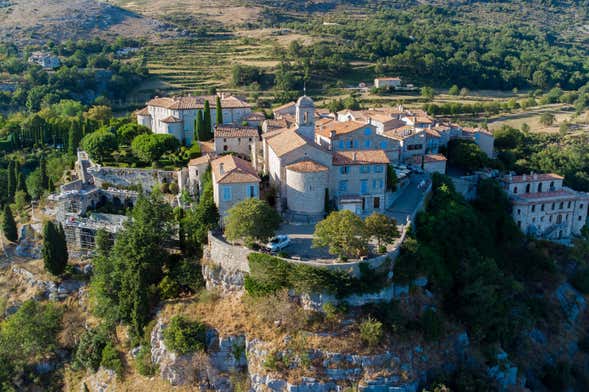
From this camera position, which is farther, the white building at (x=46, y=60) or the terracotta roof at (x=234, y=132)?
the white building at (x=46, y=60)


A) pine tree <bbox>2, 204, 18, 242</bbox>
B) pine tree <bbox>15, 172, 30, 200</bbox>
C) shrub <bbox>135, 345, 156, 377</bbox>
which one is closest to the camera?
shrub <bbox>135, 345, 156, 377</bbox>

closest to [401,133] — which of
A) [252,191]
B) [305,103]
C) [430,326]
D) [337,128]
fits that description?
[337,128]

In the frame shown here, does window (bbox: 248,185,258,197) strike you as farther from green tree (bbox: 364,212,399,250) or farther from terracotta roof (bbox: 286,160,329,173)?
green tree (bbox: 364,212,399,250)

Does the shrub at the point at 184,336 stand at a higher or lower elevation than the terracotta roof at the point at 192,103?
lower

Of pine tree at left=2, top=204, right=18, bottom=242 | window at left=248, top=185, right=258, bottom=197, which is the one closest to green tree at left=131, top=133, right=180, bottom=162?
pine tree at left=2, top=204, right=18, bottom=242

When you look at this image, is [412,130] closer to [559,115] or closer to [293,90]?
[293,90]

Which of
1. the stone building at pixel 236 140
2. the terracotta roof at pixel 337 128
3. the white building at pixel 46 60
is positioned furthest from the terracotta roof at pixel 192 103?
the white building at pixel 46 60

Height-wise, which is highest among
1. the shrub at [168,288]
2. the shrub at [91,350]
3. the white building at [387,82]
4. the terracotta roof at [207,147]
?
the terracotta roof at [207,147]

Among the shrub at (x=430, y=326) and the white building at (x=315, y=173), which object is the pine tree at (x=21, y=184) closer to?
the white building at (x=315, y=173)
